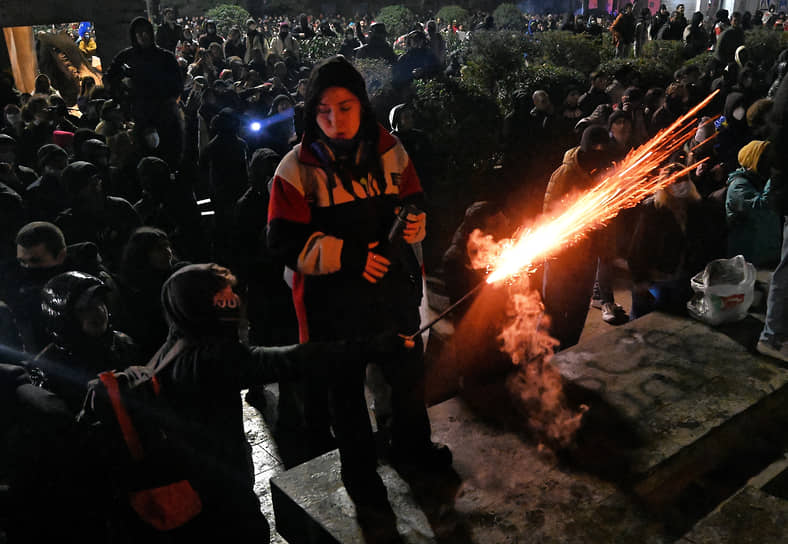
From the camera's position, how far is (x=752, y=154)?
614cm

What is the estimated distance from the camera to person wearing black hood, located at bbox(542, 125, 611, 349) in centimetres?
555

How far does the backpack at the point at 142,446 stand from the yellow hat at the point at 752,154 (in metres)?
5.57

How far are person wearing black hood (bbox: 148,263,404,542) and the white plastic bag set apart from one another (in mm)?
3640

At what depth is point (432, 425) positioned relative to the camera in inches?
172

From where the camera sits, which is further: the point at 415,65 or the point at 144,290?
the point at 415,65

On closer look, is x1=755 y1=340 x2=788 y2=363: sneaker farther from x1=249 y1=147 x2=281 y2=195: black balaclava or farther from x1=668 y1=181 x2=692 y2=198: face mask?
x1=249 y1=147 x2=281 y2=195: black balaclava

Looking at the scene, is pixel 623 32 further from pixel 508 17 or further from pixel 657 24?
pixel 508 17

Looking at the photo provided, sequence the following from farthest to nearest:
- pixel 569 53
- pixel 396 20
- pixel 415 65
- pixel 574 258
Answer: pixel 396 20, pixel 569 53, pixel 415 65, pixel 574 258

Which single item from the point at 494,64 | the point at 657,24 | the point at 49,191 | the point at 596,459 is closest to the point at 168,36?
the point at 494,64

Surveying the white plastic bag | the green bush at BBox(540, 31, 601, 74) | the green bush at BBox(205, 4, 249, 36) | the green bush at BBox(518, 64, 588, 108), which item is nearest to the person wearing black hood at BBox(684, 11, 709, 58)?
the green bush at BBox(540, 31, 601, 74)

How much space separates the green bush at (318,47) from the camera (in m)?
19.3

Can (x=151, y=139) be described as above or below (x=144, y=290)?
above

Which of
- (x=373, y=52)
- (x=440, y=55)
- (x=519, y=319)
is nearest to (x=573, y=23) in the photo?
(x=440, y=55)

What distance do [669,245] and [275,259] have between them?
3721mm
